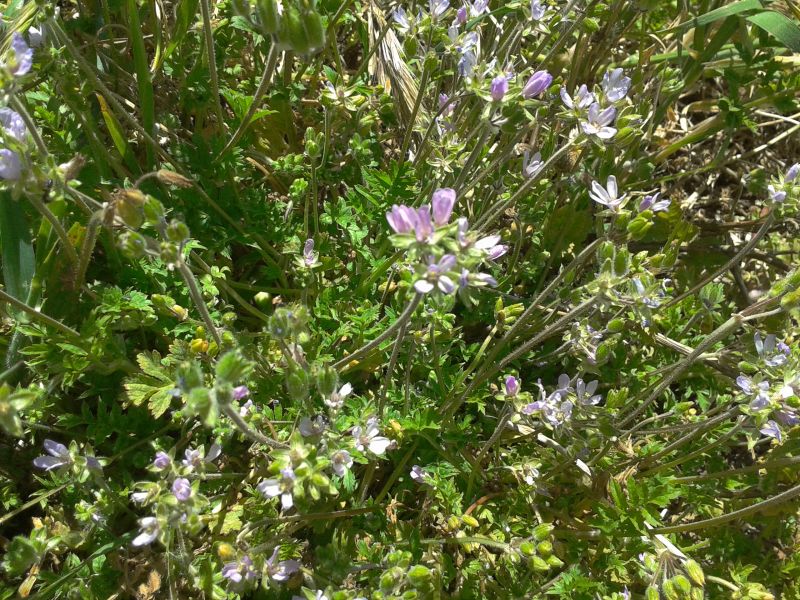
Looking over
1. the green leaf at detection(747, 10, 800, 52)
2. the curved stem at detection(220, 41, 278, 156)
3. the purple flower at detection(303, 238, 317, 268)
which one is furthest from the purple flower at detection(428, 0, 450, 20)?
the green leaf at detection(747, 10, 800, 52)

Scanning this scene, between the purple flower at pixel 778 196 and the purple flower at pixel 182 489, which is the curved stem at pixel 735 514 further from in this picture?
the purple flower at pixel 182 489

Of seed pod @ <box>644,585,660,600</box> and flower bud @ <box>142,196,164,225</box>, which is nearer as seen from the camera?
flower bud @ <box>142,196,164,225</box>

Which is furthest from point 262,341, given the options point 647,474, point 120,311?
point 647,474

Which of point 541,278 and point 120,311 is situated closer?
point 120,311

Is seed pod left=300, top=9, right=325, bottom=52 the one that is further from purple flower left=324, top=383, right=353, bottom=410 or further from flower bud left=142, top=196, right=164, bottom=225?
purple flower left=324, top=383, right=353, bottom=410

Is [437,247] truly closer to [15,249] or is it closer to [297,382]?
[297,382]

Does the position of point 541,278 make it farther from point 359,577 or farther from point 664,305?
point 359,577
